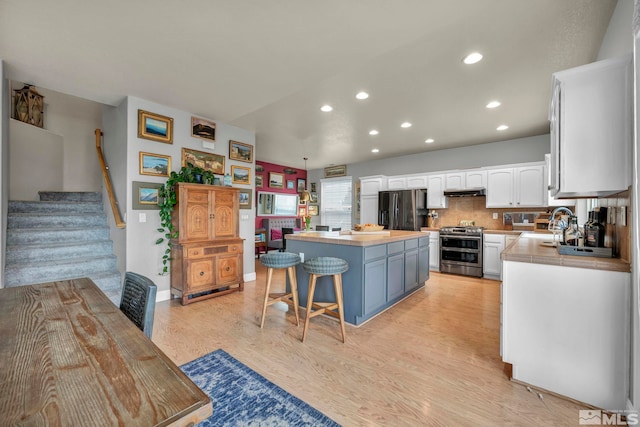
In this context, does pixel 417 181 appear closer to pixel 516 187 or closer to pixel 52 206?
pixel 516 187

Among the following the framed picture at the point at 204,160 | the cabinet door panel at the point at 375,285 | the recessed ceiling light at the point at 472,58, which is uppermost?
the recessed ceiling light at the point at 472,58

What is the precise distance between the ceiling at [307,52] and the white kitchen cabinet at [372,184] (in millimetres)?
2548

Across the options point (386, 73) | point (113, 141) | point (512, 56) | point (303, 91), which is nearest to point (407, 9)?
point (386, 73)

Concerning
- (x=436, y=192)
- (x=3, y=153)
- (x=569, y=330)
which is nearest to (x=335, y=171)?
(x=436, y=192)

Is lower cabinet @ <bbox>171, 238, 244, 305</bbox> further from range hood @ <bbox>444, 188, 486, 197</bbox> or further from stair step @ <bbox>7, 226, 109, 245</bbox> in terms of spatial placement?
range hood @ <bbox>444, 188, 486, 197</bbox>

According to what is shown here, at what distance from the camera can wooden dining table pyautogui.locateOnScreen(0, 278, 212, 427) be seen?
580mm

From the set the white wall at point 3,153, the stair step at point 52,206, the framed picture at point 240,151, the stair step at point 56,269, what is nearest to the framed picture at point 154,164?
the framed picture at point 240,151

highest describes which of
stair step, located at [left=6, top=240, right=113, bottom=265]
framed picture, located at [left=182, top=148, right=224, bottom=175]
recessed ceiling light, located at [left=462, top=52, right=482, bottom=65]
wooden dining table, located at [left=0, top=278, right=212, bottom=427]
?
recessed ceiling light, located at [left=462, top=52, right=482, bottom=65]

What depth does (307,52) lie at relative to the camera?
8.05ft

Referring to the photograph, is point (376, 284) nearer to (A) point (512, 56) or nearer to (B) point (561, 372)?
(B) point (561, 372)

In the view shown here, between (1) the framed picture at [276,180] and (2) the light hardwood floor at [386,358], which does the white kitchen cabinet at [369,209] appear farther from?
(2) the light hardwood floor at [386,358]

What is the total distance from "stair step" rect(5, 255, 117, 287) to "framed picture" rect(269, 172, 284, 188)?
4651 mm

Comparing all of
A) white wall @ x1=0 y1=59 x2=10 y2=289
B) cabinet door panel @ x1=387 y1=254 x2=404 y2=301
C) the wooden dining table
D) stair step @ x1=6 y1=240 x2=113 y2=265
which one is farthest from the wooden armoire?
the wooden dining table

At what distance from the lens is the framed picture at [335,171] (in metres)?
7.91
